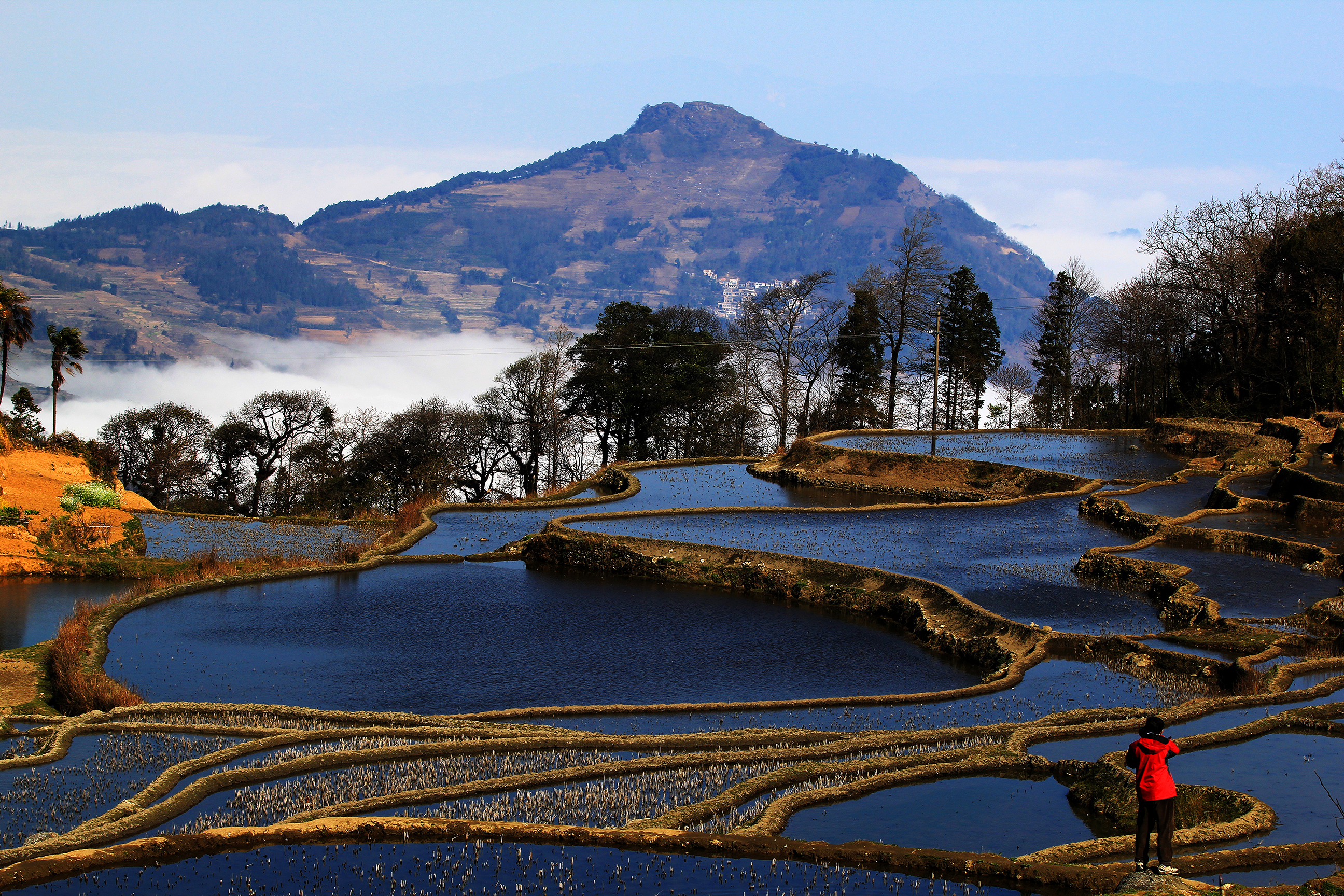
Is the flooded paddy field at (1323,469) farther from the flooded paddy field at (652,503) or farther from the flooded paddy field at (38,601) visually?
the flooded paddy field at (38,601)

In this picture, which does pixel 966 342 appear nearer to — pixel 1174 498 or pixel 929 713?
pixel 1174 498

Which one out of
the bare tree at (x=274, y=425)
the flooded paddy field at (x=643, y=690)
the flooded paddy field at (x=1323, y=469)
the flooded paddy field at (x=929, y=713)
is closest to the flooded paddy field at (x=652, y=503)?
the flooded paddy field at (x=643, y=690)

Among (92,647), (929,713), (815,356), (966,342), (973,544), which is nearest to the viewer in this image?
(929,713)

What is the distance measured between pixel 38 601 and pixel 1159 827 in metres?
30.7

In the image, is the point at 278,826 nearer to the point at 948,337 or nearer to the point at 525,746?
the point at 525,746

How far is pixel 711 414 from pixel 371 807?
63.4m

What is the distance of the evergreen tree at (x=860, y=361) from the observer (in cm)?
7756

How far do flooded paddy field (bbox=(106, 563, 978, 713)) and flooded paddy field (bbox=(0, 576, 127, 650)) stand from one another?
2.21 m

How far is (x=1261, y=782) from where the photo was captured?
619 inches

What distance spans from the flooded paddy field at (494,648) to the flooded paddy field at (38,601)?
7.24 feet

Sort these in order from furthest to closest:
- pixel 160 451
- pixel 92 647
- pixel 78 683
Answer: pixel 160 451, pixel 92 647, pixel 78 683

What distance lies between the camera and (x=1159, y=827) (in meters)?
12.2

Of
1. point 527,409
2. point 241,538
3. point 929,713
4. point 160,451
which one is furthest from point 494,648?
point 160,451

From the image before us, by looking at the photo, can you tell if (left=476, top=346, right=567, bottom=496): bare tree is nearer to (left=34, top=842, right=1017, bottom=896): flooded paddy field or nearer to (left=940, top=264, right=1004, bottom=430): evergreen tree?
(left=940, top=264, right=1004, bottom=430): evergreen tree
